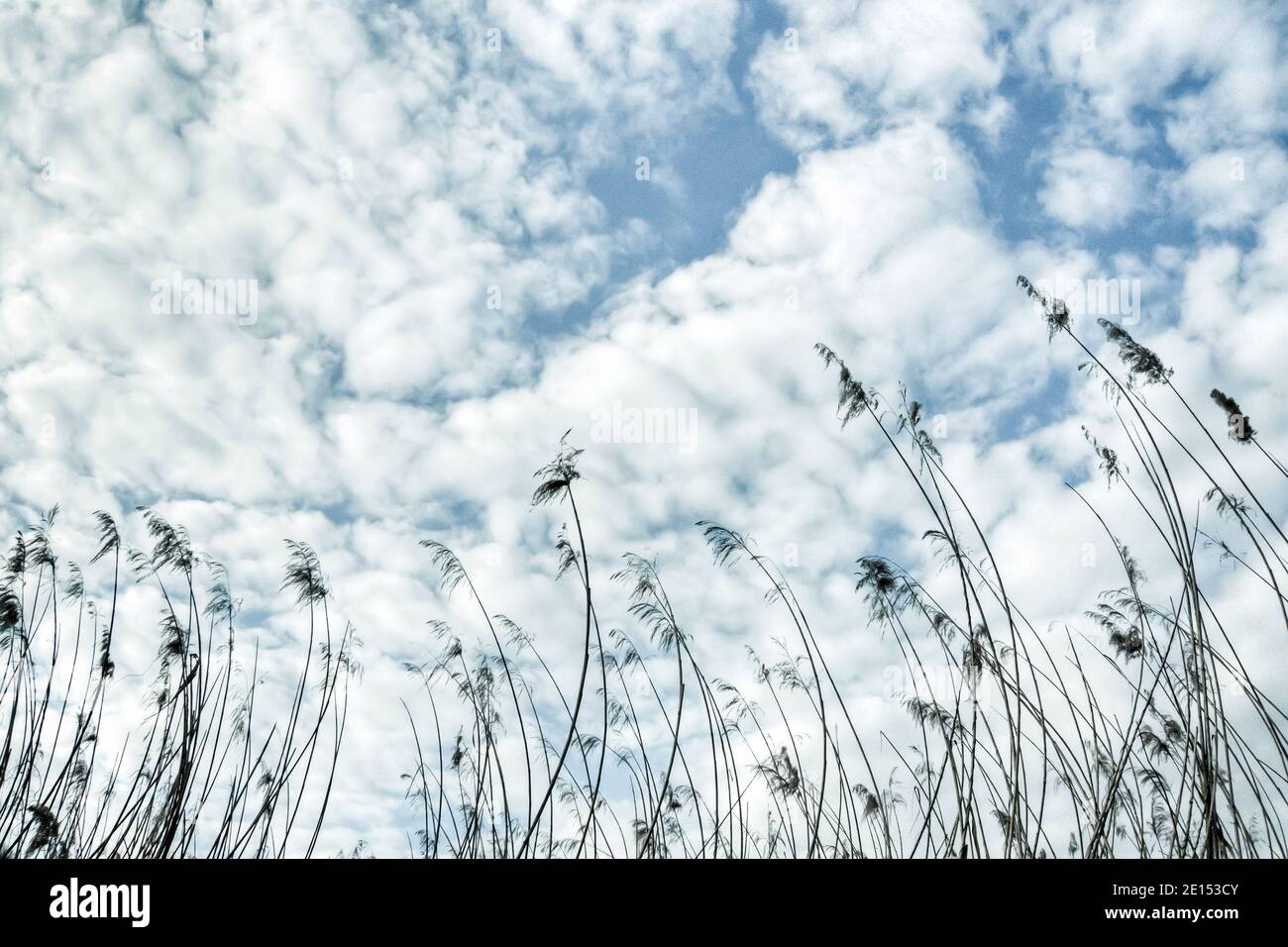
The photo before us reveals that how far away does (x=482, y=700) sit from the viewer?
5.26 metres

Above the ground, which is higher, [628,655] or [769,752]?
[628,655]
